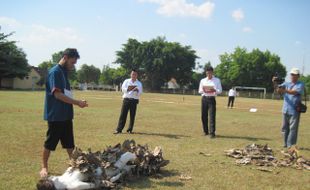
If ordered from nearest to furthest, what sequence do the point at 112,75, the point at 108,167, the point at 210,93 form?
the point at 108,167 → the point at 210,93 → the point at 112,75

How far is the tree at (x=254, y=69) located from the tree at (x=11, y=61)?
50374 millimetres

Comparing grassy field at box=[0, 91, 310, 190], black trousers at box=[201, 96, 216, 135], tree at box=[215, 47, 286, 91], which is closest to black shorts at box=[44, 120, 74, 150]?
grassy field at box=[0, 91, 310, 190]

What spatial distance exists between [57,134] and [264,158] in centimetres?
408

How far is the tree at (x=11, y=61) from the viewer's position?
2704 inches

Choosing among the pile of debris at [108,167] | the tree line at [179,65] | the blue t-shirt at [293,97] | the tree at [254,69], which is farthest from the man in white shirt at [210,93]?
the tree at [254,69]

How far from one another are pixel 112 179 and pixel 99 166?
26 cm

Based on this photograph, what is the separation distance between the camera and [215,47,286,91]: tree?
9850 cm

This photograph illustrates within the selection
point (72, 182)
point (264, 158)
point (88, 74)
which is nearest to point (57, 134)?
point (72, 182)

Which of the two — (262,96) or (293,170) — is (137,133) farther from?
(262,96)

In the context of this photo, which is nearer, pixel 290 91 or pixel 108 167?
pixel 108 167

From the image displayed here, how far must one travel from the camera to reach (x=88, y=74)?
119 metres

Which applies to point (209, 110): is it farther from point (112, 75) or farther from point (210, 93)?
point (112, 75)

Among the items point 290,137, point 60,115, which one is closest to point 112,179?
point 60,115

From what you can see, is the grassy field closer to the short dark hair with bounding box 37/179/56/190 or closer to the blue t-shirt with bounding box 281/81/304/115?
the short dark hair with bounding box 37/179/56/190
